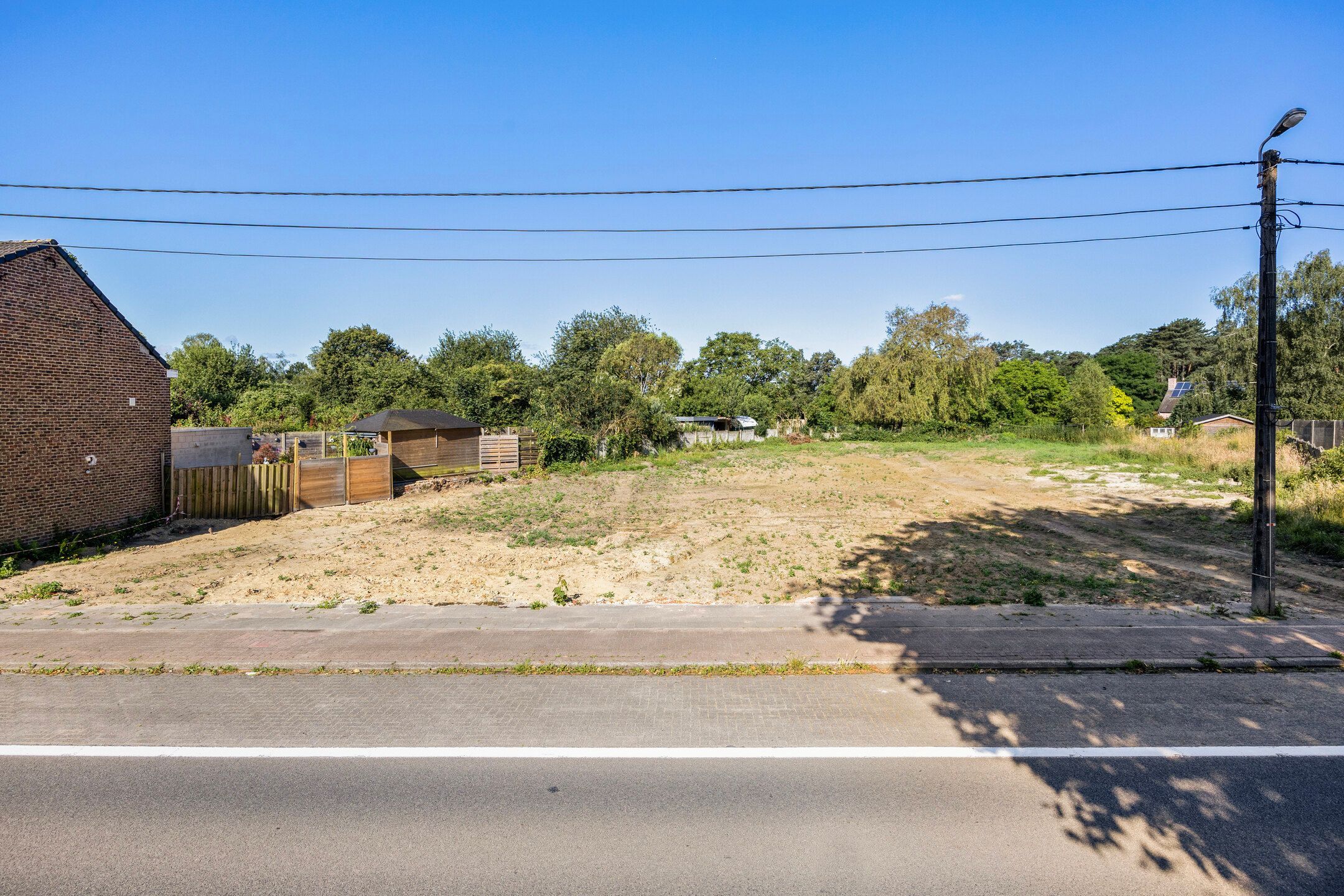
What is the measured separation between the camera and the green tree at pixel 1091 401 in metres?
63.6

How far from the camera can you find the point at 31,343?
1463cm

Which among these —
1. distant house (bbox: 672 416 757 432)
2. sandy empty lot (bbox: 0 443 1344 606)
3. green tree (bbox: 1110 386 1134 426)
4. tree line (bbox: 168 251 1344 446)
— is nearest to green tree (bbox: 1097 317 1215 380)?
tree line (bbox: 168 251 1344 446)

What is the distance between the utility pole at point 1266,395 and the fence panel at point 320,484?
23.2 m

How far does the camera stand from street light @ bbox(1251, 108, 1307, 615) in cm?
934

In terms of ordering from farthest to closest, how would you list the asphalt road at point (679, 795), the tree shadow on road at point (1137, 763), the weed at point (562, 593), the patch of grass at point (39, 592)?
the patch of grass at point (39, 592) → the weed at point (562, 593) → the tree shadow on road at point (1137, 763) → the asphalt road at point (679, 795)

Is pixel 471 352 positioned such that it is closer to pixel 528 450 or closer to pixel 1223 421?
pixel 528 450

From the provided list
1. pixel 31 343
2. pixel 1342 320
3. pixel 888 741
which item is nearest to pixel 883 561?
pixel 888 741

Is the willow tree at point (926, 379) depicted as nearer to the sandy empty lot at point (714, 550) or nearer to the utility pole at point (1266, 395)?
the sandy empty lot at point (714, 550)

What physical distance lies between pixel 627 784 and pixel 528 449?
27444mm

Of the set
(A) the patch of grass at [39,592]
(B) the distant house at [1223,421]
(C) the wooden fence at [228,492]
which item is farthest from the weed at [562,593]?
(B) the distant house at [1223,421]

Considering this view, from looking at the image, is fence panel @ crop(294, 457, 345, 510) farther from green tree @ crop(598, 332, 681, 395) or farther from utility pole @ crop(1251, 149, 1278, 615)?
green tree @ crop(598, 332, 681, 395)

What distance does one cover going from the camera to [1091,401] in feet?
211

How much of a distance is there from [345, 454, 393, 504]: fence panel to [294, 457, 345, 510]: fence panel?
240 millimetres

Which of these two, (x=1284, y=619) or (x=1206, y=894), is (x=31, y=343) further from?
(x=1284, y=619)
